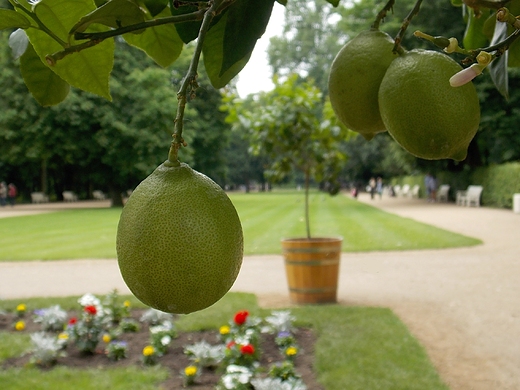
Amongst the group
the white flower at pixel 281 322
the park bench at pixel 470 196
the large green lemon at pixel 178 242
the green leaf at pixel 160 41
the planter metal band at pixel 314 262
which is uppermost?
the green leaf at pixel 160 41

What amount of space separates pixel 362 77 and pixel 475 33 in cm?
50

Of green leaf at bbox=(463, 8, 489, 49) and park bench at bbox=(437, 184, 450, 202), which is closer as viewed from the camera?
green leaf at bbox=(463, 8, 489, 49)

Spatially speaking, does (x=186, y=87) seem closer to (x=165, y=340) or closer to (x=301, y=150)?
(x=165, y=340)

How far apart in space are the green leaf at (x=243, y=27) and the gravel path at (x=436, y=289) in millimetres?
4364

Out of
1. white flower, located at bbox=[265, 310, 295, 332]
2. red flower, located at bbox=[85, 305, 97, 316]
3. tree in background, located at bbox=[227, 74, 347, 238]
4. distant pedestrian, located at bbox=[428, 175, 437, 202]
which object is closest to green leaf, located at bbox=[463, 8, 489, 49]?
white flower, located at bbox=[265, 310, 295, 332]

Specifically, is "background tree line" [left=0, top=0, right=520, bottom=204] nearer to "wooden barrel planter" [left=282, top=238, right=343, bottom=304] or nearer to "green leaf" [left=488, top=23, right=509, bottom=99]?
"wooden barrel planter" [left=282, top=238, right=343, bottom=304]

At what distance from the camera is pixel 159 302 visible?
2.57 ft

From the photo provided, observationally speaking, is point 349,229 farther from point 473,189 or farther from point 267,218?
point 473,189

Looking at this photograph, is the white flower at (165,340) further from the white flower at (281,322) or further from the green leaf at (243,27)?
the green leaf at (243,27)

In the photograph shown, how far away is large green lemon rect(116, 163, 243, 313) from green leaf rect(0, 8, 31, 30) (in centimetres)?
32

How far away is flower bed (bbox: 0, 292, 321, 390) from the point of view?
15.2 feet

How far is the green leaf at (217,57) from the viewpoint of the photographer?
1.00 meters


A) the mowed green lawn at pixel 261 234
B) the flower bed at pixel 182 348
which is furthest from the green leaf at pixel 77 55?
the mowed green lawn at pixel 261 234

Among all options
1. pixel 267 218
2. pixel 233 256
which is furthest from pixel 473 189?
pixel 233 256
